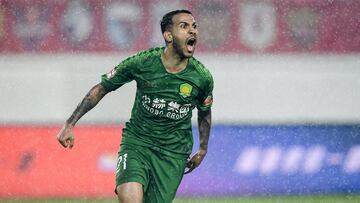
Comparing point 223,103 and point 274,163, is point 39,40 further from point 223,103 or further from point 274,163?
point 274,163

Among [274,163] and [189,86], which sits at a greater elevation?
[189,86]

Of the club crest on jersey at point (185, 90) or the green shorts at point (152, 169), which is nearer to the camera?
the green shorts at point (152, 169)

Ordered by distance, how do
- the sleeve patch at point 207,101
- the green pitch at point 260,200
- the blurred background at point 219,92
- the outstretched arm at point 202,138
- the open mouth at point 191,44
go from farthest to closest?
the blurred background at point 219,92
the green pitch at point 260,200
the outstretched arm at point 202,138
the sleeve patch at point 207,101
the open mouth at point 191,44

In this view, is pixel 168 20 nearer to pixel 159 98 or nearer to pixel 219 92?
pixel 159 98

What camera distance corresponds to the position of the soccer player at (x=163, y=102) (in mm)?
7336

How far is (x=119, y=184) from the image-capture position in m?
7.09

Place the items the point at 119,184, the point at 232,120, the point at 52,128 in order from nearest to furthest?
1. the point at 119,184
2. the point at 52,128
3. the point at 232,120

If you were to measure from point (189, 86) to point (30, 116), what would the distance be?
731 centimetres

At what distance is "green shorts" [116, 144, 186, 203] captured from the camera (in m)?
7.18

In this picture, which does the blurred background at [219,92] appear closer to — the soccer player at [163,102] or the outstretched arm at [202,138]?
the outstretched arm at [202,138]

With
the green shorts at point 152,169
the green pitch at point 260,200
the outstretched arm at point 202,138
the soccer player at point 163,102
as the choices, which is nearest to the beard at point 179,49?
the soccer player at point 163,102

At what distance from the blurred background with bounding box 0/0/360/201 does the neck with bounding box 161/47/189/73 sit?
6165 millimetres

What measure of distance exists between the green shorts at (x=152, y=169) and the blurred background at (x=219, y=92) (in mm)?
6054

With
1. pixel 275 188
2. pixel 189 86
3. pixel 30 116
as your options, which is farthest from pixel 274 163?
pixel 189 86
